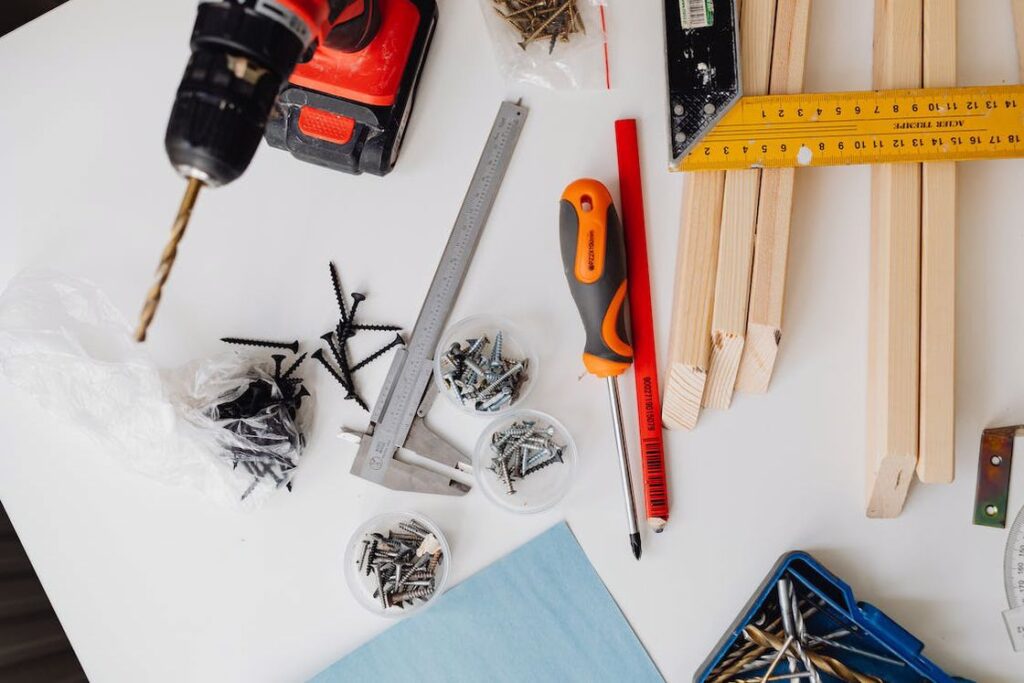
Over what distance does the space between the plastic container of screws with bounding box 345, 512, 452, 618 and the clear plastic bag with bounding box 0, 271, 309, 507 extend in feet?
0.56

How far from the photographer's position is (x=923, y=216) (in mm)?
1073

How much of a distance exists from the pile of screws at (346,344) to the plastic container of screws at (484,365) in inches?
3.5

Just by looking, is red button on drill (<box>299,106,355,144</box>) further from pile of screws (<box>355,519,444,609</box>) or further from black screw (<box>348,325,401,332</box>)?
pile of screws (<box>355,519,444,609</box>)

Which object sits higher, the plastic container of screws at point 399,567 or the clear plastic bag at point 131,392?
the clear plastic bag at point 131,392

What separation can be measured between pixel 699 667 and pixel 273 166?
103 centimetres

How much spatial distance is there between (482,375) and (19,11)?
1043 mm

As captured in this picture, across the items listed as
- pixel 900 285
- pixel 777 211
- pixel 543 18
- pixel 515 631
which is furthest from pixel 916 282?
pixel 515 631

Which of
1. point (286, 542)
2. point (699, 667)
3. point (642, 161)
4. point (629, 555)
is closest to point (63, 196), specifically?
point (286, 542)

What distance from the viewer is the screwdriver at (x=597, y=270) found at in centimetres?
110

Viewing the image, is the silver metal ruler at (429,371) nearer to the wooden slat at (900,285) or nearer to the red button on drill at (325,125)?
the red button on drill at (325,125)

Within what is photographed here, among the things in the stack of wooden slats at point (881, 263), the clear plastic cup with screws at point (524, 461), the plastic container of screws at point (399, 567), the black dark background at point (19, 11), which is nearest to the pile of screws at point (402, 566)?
the plastic container of screws at point (399, 567)

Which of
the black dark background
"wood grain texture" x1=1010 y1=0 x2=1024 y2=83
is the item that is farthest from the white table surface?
the black dark background

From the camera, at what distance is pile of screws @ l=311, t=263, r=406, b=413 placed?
1.20 metres

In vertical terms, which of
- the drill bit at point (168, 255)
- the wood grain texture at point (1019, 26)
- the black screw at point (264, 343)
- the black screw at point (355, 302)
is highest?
the wood grain texture at point (1019, 26)
